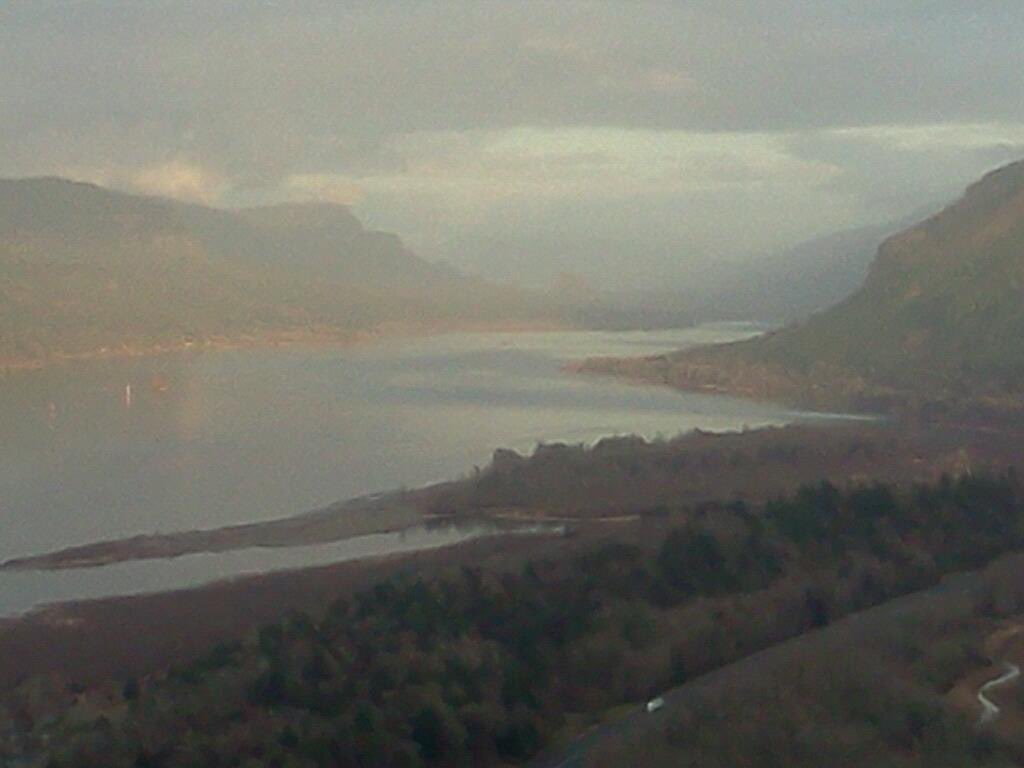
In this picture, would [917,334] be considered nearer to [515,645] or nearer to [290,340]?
[515,645]

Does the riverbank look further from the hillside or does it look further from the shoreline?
the shoreline

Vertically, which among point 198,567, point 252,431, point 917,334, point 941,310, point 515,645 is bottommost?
point 198,567

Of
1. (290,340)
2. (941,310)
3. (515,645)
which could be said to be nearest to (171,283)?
(290,340)

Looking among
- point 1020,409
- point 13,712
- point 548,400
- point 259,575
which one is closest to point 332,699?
point 13,712

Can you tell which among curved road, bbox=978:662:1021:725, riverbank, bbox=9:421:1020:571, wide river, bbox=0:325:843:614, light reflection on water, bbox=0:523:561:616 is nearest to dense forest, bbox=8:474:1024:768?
curved road, bbox=978:662:1021:725

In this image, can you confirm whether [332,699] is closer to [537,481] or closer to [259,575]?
[259,575]

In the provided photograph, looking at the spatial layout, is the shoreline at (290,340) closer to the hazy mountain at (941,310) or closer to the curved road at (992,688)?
the hazy mountain at (941,310)
